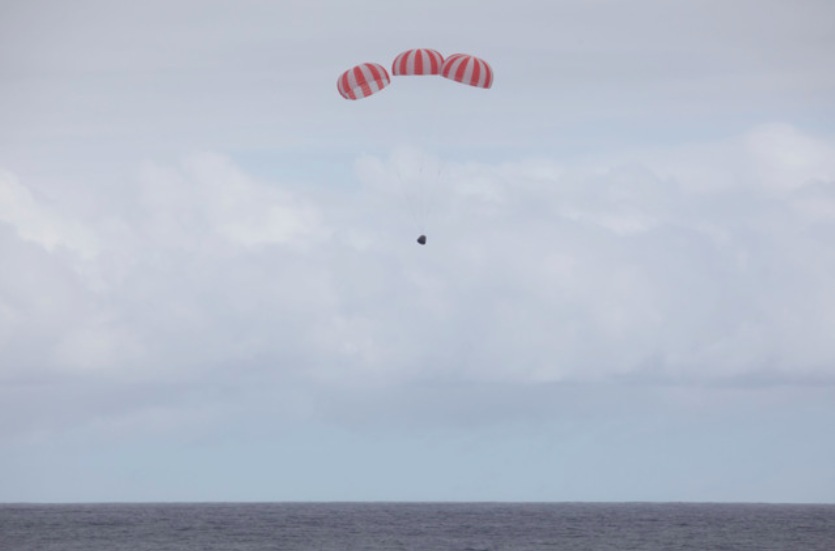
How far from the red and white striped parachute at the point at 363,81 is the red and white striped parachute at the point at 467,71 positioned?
224cm

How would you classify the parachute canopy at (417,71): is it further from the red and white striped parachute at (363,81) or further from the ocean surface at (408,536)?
the ocean surface at (408,536)

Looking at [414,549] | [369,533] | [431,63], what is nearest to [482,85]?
[431,63]

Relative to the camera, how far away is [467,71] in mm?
42469

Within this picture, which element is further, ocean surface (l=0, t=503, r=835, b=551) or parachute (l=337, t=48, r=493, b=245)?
ocean surface (l=0, t=503, r=835, b=551)

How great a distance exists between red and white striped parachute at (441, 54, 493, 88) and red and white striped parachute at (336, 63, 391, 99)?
7.36 ft

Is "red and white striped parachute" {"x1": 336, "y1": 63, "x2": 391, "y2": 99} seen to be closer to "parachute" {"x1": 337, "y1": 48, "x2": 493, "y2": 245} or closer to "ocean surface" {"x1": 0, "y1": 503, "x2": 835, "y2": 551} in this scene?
"parachute" {"x1": 337, "y1": 48, "x2": 493, "y2": 245}

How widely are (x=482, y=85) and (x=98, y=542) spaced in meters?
44.9

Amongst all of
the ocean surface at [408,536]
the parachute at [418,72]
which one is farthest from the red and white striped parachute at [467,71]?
the ocean surface at [408,536]

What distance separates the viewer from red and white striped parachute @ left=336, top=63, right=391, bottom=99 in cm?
4319

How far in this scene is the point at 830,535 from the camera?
9075 centimetres

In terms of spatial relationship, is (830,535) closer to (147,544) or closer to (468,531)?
(468,531)

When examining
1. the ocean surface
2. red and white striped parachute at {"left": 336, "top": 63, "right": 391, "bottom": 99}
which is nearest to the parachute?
red and white striped parachute at {"left": 336, "top": 63, "right": 391, "bottom": 99}

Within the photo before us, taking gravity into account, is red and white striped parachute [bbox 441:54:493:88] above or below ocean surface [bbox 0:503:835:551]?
above

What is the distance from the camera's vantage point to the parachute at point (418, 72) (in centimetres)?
4209
